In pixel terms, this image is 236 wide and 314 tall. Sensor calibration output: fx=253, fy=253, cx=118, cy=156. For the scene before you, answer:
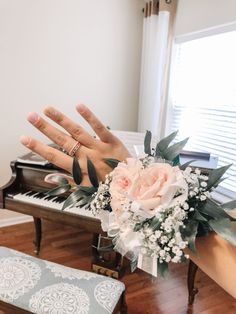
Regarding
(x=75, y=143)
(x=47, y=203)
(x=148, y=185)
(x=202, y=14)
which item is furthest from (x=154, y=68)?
(x=148, y=185)

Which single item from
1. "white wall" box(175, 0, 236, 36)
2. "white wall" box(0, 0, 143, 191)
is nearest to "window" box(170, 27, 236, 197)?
"white wall" box(175, 0, 236, 36)

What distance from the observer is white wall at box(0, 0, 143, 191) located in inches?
95.8

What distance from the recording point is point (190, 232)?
497 millimetres

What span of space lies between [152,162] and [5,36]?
2.44 m

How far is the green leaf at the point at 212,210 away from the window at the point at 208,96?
5.17ft

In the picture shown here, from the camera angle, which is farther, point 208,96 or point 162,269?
point 208,96

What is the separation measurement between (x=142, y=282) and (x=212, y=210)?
1.73m

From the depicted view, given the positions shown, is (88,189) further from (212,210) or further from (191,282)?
(191,282)

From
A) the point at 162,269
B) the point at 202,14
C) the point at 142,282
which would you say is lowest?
the point at 142,282

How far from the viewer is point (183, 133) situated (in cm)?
271

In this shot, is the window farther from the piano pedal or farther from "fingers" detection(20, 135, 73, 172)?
"fingers" detection(20, 135, 73, 172)

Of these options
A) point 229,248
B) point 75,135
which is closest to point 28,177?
point 75,135

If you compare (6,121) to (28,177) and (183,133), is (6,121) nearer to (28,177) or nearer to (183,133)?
(28,177)

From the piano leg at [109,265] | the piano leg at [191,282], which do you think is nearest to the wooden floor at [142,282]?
the piano leg at [191,282]
